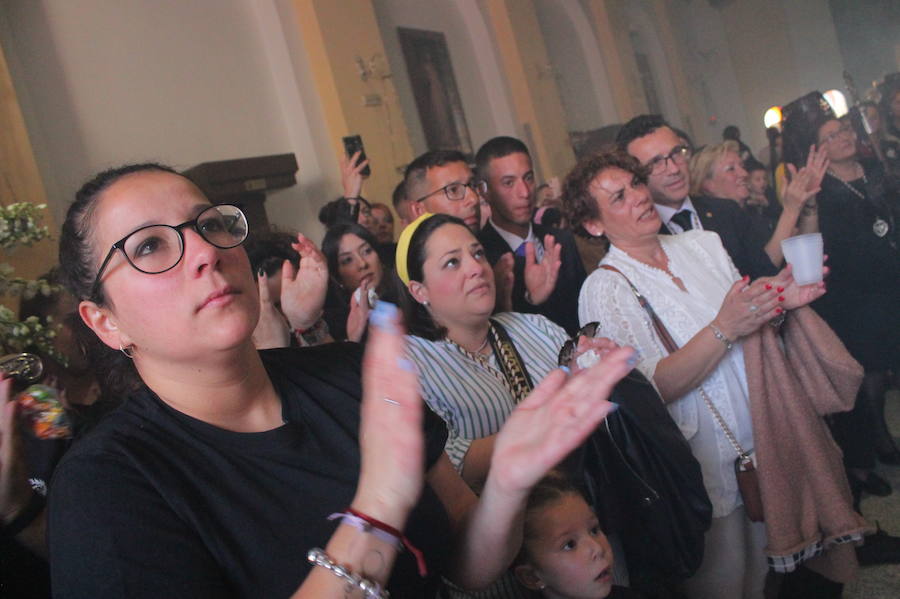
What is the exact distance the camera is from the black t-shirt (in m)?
0.90

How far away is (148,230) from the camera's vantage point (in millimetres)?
1115

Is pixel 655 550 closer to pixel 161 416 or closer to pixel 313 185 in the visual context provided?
pixel 161 416

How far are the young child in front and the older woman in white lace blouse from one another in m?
0.59

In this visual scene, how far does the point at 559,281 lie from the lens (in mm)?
2902

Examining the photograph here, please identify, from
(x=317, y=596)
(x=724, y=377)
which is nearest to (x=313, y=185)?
(x=724, y=377)

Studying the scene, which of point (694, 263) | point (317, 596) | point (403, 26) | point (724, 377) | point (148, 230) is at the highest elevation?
point (403, 26)

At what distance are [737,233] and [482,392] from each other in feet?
5.07

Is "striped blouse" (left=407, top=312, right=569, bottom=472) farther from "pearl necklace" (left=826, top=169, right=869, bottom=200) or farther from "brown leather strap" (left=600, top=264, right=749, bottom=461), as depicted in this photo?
"pearl necklace" (left=826, top=169, right=869, bottom=200)

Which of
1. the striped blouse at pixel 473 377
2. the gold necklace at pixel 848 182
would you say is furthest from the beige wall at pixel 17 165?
the gold necklace at pixel 848 182

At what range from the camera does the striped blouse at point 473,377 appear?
75.4 inches

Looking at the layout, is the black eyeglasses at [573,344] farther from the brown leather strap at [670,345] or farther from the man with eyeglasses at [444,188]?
the man with eyeglasses at [444,188]

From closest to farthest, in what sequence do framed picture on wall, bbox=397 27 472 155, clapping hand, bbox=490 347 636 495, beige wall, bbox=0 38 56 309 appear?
1. clapping hand, bbox=490 347 636 495
2. beige wall, bbox=0 38 56 309
3. framed picture on wall, bbox=397 27 472 155

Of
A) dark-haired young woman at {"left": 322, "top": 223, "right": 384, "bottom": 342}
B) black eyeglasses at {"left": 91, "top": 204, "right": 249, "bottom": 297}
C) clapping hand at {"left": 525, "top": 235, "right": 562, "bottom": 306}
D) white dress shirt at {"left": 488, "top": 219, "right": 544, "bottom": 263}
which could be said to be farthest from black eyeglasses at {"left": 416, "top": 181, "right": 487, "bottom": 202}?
black eyeglasses at {"left": 91, "top": 204, "right": 249, "bottom": 297}

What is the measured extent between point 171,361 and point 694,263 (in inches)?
72.2
